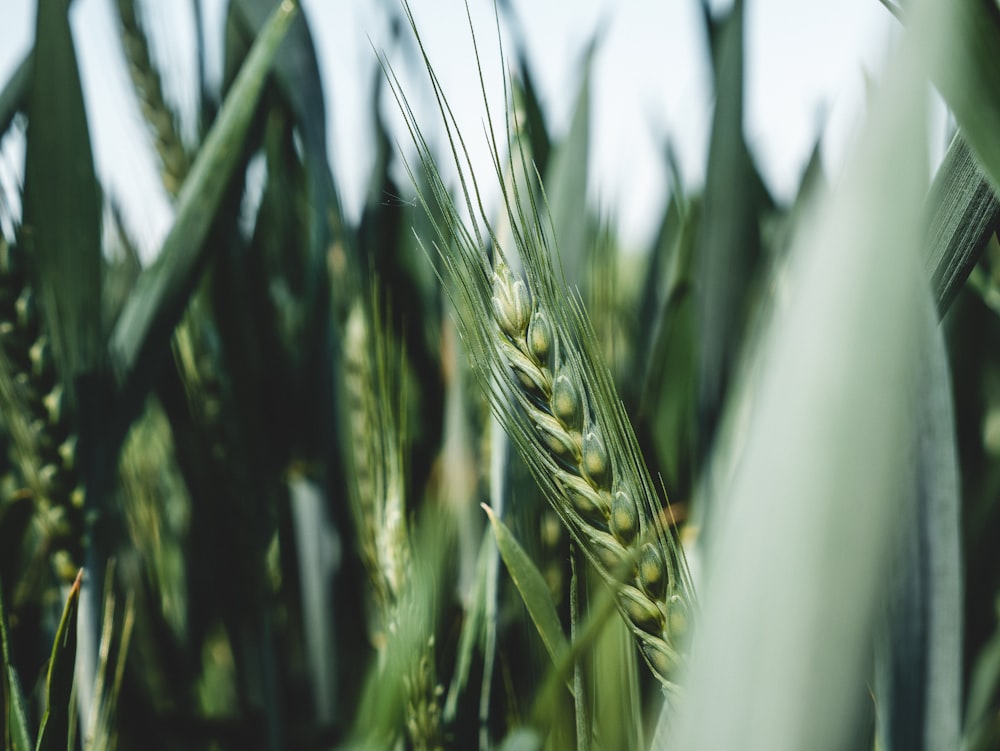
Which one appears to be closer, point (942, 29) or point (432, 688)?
point (942, 29)

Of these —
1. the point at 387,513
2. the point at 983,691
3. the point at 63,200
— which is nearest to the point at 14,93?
the point at 63,200

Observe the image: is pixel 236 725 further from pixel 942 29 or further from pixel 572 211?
pixel 942 29

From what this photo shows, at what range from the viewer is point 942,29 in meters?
0.12

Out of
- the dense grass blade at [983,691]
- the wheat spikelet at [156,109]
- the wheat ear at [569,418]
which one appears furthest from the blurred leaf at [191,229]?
the dense grass blade at [983,691]

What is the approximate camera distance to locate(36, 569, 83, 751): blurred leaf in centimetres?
25

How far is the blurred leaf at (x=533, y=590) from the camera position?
25 cm

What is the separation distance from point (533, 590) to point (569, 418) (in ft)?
0.21

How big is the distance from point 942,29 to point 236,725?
Result: 0.52 m

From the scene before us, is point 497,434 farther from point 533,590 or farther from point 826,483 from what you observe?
point 826,483

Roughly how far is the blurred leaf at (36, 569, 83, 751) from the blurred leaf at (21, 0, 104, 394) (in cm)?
13

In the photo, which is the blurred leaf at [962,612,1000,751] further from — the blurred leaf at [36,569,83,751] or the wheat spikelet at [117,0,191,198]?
the wheat spikelet at [117,0,191,198]

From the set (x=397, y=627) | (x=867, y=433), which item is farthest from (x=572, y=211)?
(x=867, y=433)

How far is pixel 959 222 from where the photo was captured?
0.21 meters

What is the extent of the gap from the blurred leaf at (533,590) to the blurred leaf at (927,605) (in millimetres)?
122
